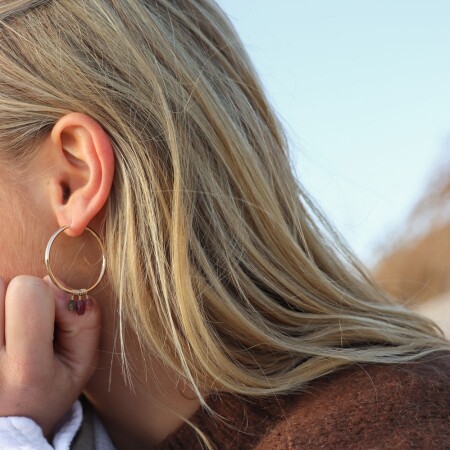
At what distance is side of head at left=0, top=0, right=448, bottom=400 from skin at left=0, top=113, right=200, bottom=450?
0.05 meters

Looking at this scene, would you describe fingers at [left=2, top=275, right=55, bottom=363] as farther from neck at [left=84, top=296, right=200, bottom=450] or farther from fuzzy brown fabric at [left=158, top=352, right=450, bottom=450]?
fuzzy brown fabric at [left=158, top=352, right=450, bottom=450]

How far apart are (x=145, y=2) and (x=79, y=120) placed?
40 cm

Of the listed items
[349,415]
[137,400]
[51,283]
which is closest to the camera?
[349,415]

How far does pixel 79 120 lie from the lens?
175 centimetres

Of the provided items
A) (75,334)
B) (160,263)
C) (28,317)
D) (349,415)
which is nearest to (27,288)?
(28,317)

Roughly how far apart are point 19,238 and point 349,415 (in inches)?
35.8

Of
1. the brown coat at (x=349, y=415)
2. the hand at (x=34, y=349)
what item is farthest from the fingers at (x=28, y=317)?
the brown coat at (x=349, y=415)

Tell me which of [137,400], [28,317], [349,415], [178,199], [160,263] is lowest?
[137,400]

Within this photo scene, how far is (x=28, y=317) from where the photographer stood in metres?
1.72

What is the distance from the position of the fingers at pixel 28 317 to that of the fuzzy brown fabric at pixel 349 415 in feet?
1.47

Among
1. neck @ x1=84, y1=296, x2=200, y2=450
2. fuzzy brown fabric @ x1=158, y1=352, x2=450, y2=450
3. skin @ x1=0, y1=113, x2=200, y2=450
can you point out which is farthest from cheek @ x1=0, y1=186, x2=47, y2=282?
fuzzy brown fabric @ x1=158, y1=352, x2=450, y2=450

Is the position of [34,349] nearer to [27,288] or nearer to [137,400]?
[27,288]

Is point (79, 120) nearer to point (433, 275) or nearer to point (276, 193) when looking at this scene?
point (276, 193)

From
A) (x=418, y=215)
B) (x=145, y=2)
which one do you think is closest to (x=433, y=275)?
(x=418, y=215)
